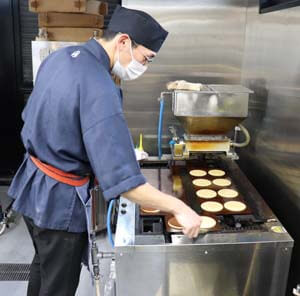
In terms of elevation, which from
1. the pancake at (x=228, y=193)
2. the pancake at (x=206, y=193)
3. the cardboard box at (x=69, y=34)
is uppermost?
the cardboard box at (x=69, y=34)

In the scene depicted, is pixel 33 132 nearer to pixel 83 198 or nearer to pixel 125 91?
pixel 83 198

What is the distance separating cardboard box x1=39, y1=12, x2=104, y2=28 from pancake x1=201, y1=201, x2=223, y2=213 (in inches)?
66.9

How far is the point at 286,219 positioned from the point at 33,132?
125cm

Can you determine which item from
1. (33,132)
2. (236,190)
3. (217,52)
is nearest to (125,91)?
(217,52)

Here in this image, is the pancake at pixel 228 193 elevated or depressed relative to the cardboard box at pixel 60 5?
depressed

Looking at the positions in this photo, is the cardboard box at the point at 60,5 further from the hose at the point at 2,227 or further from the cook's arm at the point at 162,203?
the cook's arm at the point at 162,203

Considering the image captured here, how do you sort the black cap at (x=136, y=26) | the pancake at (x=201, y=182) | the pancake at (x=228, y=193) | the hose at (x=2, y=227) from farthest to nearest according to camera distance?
the hose at (x=2, y=227)
the pancake at (x=201, y=182)
the pancake at (x=228, y=193)
the black cap at (x=136, y=26)

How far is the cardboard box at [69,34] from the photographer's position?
2549 mm

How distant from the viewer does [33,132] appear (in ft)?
4.00

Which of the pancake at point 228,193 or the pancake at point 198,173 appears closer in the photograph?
the pancake at point 228,193

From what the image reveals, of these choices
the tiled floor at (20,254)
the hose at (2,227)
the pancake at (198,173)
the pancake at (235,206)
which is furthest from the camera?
the hose at (2,227)

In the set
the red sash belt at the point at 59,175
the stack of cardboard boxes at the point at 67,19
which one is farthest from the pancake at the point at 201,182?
the stack of cardboard boxes at the point at 67,19

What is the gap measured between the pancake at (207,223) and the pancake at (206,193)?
20 centimetres

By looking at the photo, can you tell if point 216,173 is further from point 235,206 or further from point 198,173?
point 235,206
